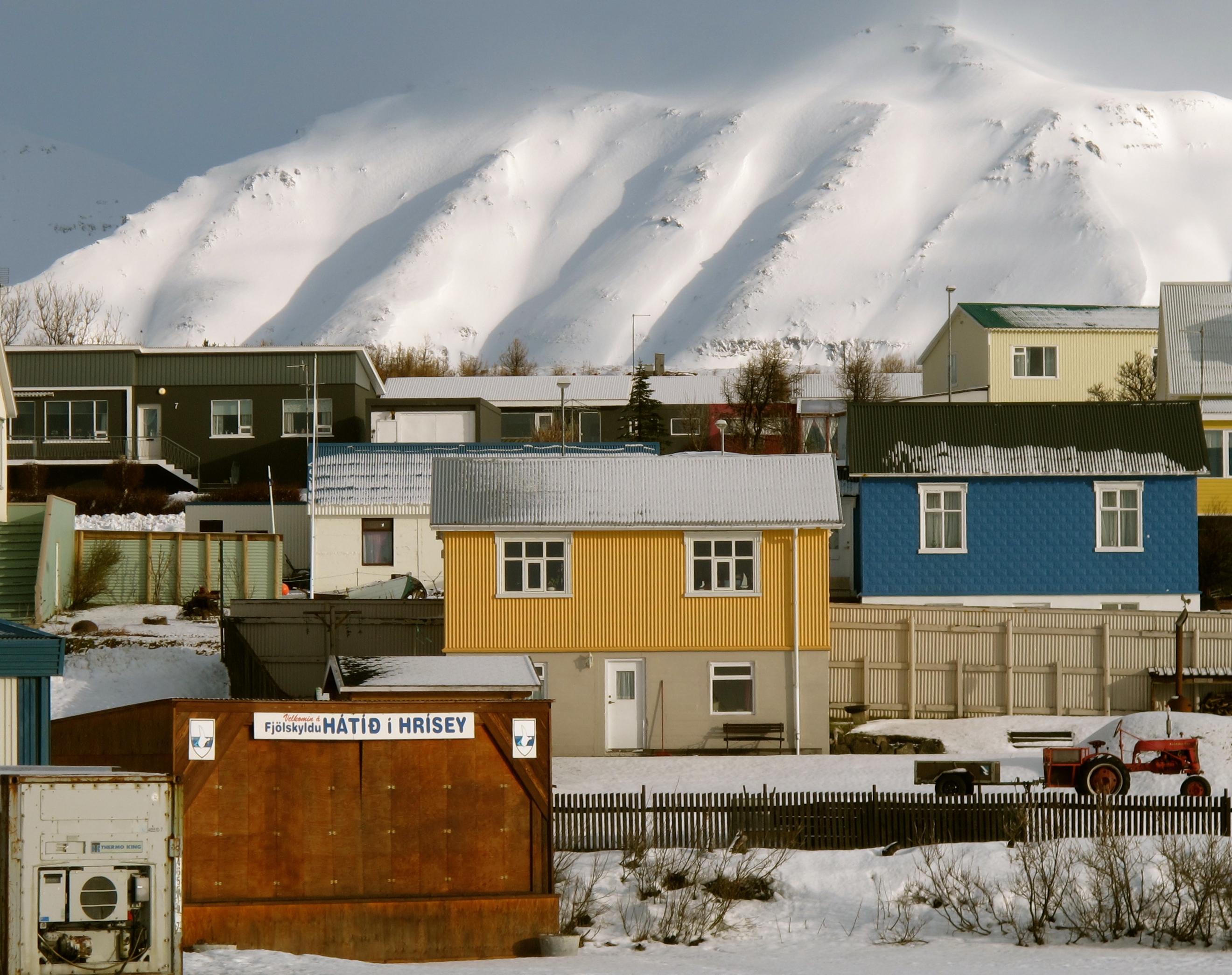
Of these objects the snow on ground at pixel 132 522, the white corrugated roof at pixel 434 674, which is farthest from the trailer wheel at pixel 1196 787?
the snow on ground at pixel 132 522

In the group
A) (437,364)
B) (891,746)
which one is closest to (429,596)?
(891,746)

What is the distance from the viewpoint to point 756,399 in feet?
243

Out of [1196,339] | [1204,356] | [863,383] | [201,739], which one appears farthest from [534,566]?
[863,383]

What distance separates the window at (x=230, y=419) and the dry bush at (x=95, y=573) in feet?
77.5

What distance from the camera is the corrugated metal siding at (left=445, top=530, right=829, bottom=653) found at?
32094 millimetres

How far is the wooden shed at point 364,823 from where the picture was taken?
17.3 metres

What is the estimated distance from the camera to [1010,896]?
20047mm

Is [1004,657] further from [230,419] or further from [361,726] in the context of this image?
[230,419]

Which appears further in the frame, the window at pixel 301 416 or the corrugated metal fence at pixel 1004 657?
the window at pixel 301 416

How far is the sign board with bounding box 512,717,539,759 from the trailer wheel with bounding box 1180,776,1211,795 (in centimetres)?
1170

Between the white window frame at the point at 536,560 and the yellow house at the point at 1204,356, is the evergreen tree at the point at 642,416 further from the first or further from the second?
the white window frame at the point at 536,560

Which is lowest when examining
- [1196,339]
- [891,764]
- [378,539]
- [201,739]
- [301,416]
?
[891,764]

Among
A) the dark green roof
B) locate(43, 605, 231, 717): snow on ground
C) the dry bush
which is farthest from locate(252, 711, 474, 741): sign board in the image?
the dry bush

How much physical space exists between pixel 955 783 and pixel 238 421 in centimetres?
4589
